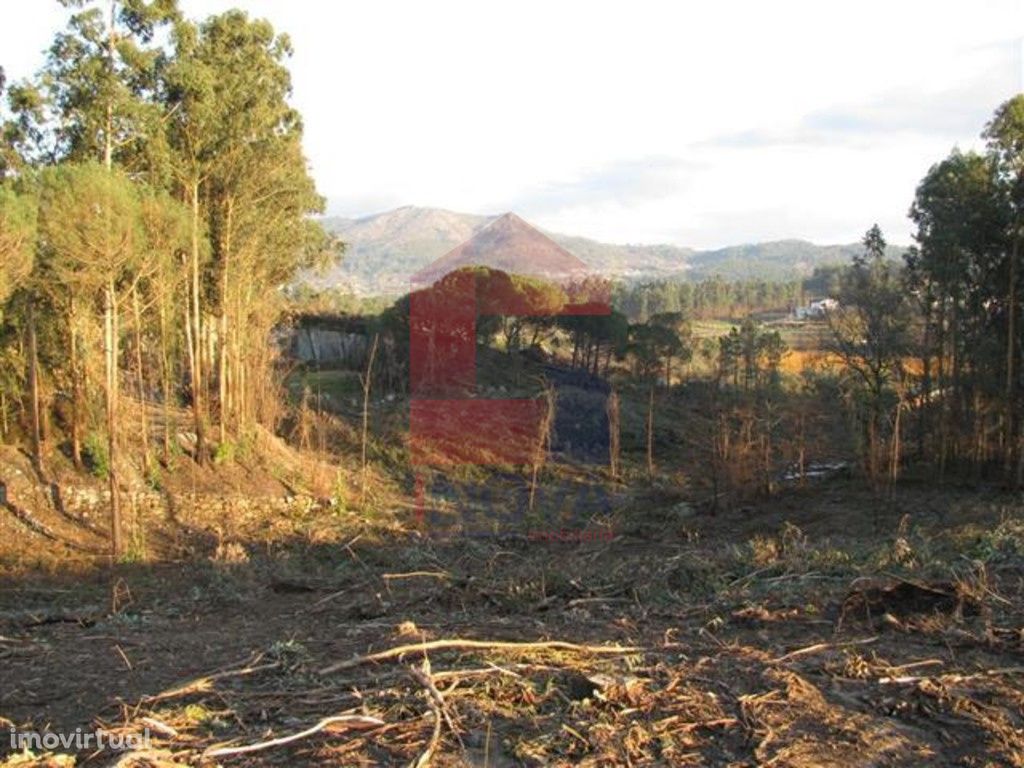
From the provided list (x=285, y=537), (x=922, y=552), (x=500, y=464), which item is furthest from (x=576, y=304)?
(x=922, y=552)

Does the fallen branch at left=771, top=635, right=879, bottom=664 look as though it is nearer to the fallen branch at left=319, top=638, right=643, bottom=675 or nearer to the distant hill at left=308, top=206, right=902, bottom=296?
the fallen branch at left=319, top=638, right=643, bottom=675

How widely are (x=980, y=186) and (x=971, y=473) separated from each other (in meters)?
5.14

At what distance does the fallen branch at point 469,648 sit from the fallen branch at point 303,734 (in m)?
0.59

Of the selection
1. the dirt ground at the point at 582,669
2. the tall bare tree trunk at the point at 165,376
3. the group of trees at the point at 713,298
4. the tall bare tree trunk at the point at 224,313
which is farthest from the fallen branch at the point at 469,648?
the group of trees at the point at 713,298

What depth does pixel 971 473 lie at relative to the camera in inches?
582

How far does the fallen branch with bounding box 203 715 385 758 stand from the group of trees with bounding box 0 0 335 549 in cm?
915

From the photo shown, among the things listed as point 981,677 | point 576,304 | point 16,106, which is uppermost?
→ point 16,106

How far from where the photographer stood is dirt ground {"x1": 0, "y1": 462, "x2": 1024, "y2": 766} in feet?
8.54

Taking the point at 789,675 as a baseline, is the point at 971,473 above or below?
below

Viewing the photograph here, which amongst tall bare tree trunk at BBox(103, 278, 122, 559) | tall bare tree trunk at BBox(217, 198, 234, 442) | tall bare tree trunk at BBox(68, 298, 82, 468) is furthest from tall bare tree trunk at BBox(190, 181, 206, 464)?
tall bare tree trunk at BBox(103, 278, 122, 559)

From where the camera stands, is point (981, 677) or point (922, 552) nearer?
point (981, 677)

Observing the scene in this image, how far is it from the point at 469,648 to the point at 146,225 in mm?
10267

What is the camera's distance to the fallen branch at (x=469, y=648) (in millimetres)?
3326

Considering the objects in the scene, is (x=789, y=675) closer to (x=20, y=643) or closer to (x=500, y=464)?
(x=20, y=643)
